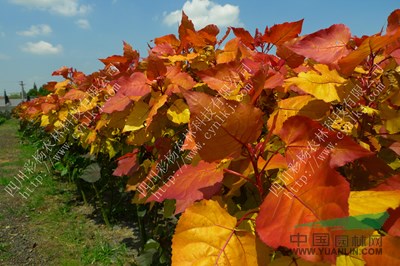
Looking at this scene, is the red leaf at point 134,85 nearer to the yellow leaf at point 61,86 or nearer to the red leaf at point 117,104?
the red leaf at point 117,104

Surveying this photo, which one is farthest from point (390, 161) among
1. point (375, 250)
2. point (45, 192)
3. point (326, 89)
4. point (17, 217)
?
point (45, 192)

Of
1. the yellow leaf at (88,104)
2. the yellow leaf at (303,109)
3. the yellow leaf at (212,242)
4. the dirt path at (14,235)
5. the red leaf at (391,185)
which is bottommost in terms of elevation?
the dirt path at (14,235)

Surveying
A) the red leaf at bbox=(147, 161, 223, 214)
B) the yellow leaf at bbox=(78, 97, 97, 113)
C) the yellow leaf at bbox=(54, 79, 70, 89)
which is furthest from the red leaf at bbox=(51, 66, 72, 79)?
the red leaf at bbox=(147, 161, 223, 214)

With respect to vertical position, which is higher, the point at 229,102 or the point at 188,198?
the point at 229,102

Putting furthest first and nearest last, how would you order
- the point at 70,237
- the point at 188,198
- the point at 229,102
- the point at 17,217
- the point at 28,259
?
the point at 17,217, the point at 70,237, the point at 28,259, the point at 188,198, the point at 229,102

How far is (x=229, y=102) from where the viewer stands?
25.3 inches

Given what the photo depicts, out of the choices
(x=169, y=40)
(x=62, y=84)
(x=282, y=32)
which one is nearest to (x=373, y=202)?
(x=282, y=32)

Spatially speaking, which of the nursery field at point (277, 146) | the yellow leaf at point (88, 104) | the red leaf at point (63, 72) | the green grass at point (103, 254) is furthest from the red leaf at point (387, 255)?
the red leaf at point (63, 72)

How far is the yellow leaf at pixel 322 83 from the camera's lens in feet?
2.72

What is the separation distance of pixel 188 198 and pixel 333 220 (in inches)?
12.4

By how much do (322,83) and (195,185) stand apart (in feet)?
1.31

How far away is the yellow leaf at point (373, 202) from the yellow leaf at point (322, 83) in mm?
251

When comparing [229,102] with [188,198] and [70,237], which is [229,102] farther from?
[70,237]

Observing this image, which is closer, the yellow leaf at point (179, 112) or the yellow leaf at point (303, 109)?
the yellow leaf at point (303, 109)
